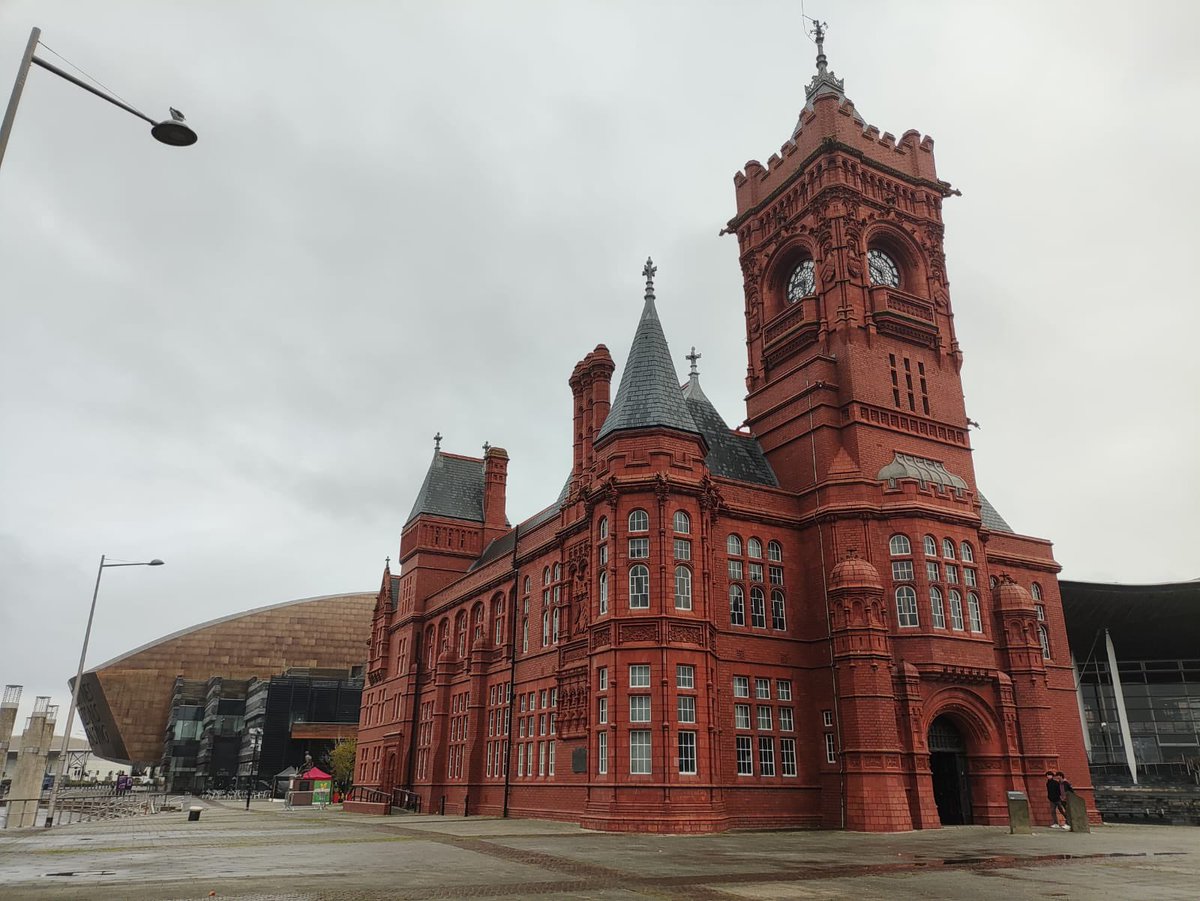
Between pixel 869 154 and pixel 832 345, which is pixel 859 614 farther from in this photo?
pixel 869 154

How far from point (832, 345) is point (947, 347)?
22.8ft

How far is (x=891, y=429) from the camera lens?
40.9 metres

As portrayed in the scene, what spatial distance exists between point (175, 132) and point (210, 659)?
144173 millimetres

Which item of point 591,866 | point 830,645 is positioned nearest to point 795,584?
→ point 830,645

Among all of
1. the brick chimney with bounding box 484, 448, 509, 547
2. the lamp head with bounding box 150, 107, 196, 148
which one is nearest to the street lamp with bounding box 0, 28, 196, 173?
the lamp head with bounding box 150, 107, 196, 148

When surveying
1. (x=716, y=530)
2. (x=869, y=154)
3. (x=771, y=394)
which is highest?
(x=869, y=154)

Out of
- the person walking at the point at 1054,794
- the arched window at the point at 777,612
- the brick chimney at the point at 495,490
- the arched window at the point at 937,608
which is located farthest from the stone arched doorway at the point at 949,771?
the brick chimney at the point at 495,490

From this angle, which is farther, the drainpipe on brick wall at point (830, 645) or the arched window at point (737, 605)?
the arched window at point (737, 605)

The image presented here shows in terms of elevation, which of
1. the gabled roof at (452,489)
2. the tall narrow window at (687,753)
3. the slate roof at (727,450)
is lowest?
the tall narrow window at (687,753)

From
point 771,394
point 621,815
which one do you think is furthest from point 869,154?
point 621,815

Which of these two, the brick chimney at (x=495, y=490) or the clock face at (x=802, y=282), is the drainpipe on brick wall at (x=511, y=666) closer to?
the brick chimney at (x=495, y=490)

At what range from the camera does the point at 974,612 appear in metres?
37.2

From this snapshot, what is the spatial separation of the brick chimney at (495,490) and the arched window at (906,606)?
35.4 meters

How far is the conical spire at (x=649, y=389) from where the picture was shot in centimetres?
3634
